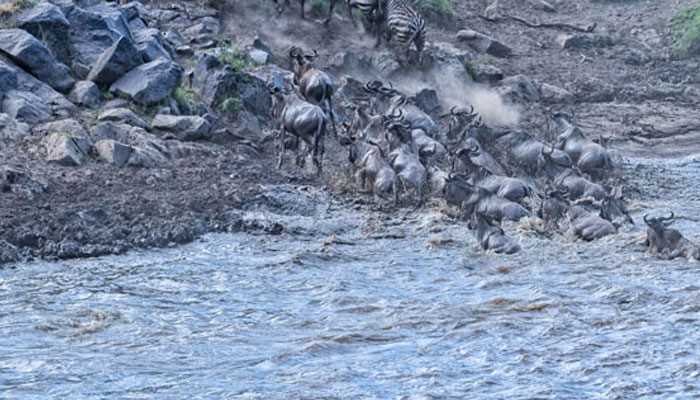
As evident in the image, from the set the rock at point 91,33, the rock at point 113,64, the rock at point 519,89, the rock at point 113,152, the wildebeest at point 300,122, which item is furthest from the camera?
the rock at point 519,89

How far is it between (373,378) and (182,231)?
5.09 meters

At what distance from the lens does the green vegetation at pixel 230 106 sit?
1983cm

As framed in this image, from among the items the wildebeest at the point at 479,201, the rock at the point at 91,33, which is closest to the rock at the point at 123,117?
the rock at the point at 91,33

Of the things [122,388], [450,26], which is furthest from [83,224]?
[450,26]

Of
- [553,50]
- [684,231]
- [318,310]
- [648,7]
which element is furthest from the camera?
[648,7]

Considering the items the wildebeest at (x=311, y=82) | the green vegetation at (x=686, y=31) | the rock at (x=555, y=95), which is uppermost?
the green vegetation at (x=686, y=31)

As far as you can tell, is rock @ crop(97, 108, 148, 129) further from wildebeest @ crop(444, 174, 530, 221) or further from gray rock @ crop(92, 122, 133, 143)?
wildebeest @ crop(444, 174, 530, 221)

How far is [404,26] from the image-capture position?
949 inches

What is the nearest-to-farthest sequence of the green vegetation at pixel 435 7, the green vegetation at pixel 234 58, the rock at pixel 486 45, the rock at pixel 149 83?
the rock at pixel 149 83 < the green vegetation at pixel 234 58 < the rock at pixel 486 45 < the green vegetation at pixel 435 7

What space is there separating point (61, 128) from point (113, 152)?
3.16ft

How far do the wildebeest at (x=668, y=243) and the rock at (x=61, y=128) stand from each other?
7.44 m

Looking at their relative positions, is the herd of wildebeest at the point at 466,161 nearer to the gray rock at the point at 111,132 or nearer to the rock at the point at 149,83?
the rock at the point at 149,83

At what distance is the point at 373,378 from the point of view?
10688 millimetres

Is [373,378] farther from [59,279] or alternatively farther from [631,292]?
[59,279]
